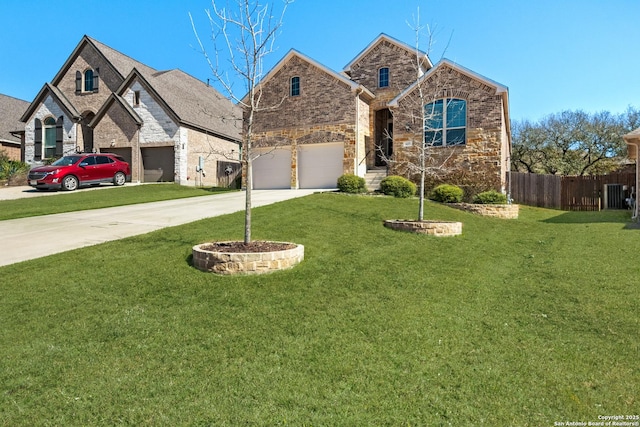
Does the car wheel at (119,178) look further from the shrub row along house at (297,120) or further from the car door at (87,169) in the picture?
the shrub row along house at (297,120)

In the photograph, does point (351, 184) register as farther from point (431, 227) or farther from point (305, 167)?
point (431, 227)

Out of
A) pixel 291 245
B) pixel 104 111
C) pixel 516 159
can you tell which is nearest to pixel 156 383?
pixel 291 245

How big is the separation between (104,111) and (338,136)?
15.3 m

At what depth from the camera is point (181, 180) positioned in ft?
77.2

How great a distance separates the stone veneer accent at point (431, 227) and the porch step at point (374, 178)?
29.1ft

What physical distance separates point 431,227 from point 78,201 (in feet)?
44.4

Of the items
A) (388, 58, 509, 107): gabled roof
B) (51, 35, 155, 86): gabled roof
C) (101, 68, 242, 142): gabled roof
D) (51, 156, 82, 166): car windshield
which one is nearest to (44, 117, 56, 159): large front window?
(51, 35, 155, 86): gabled roof

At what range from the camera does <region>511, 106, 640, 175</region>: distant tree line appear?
31.6 m

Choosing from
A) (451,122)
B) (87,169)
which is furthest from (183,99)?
(451,122)

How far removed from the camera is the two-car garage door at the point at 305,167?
20453 millimetres

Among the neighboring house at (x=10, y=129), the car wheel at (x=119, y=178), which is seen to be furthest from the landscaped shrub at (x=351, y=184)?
the neighboring house at (x=10, y=129)

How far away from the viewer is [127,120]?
969 inches

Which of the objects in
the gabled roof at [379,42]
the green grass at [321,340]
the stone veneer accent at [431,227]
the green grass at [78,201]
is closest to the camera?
the green grass at [321,340]

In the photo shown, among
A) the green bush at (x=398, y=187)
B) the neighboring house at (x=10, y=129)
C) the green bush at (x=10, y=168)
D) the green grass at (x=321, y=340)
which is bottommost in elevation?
the green grass at (x=321, y=340)
